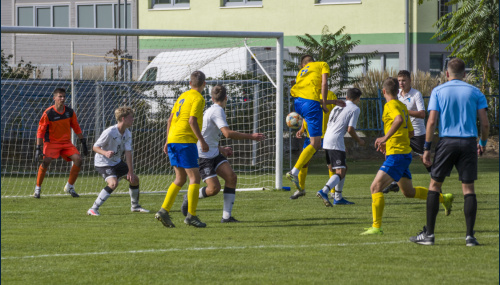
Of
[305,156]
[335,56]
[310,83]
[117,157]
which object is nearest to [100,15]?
[335,56]

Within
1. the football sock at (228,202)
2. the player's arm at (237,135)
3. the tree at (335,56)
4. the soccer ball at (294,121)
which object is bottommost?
the football sock at (228,202)

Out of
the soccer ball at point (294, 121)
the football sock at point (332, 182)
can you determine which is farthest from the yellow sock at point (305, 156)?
the soccer ball at point (294, 121)

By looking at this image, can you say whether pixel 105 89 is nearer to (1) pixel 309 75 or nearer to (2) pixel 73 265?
(1) pixel 309 75

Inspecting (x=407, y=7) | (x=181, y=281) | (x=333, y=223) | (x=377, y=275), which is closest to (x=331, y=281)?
(x=377, y=275)

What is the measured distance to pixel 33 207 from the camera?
12414 mm

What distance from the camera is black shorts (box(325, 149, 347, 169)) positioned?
11.8 m

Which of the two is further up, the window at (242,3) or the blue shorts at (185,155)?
Result: the window at (242,3)

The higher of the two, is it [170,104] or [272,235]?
[170,104]

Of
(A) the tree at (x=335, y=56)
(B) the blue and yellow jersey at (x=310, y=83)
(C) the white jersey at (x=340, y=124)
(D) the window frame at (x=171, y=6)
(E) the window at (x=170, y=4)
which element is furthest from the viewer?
(E) the window at (x=170, y=4)

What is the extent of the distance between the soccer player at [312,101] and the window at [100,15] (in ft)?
82.3

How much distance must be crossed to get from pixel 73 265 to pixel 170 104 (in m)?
11.9

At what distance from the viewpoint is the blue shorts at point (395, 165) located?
8.82 m

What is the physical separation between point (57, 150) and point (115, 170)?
302cm

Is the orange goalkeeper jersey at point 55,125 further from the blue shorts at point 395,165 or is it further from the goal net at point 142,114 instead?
the blue shorts at point 395,165
